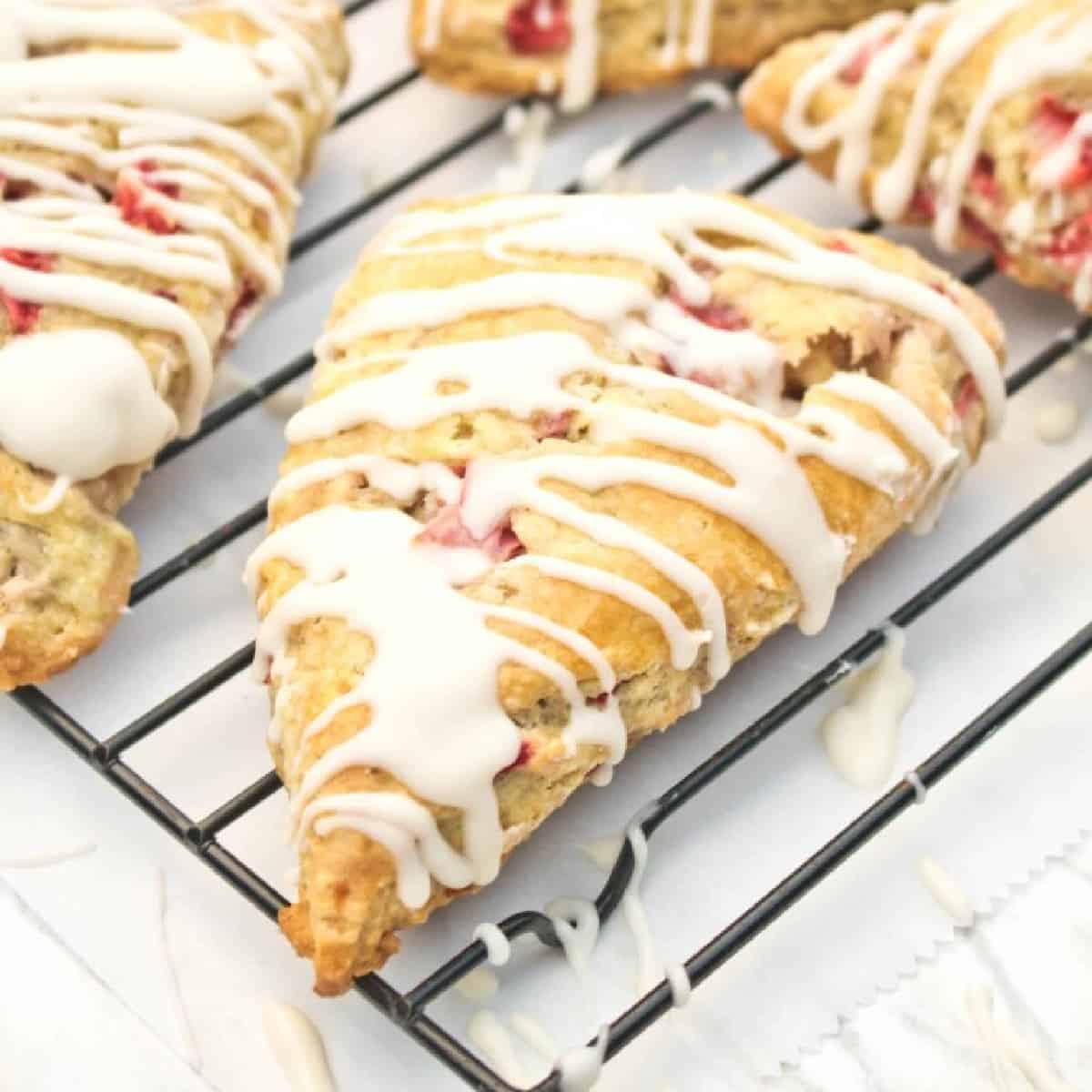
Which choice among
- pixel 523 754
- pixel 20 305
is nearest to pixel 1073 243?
pixel 523 754

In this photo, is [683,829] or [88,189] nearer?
[683,829]

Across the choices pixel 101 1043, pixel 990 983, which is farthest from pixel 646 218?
pixel 101 1043

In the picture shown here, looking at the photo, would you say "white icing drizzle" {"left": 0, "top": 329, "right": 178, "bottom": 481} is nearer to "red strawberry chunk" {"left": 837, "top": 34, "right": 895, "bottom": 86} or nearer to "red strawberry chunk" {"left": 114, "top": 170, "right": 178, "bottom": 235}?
"red strawberry chunk" {"left": 114, "top": 170, "right": 178, "bottom": 235}

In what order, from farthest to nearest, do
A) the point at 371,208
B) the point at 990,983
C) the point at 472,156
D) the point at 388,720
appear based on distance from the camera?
the point at 472,156 → the point at 371,208 → the point at 990,983 → the point at 388,720

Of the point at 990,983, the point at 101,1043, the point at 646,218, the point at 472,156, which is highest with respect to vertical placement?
the point at 646,218

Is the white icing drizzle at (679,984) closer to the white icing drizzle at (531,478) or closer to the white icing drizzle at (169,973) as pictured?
the white icing drizzle at (531,478)

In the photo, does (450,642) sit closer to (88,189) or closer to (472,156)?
(88,189)

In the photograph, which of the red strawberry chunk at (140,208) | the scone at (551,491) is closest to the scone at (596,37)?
the scone at (551,491)
